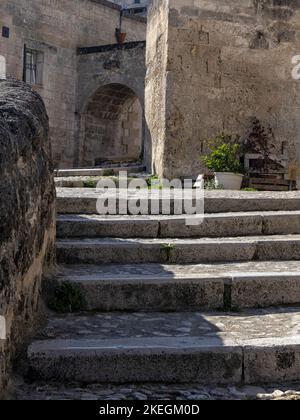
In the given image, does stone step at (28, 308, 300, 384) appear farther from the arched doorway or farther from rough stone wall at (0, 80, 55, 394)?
the arched doorway

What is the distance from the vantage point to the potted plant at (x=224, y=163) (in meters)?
7.65

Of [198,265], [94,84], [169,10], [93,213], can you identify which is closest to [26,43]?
[94,84]

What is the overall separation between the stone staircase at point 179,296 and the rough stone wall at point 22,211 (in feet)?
0.68

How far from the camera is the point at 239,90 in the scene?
847cm

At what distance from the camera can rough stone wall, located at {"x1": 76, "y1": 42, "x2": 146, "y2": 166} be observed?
1603 cm

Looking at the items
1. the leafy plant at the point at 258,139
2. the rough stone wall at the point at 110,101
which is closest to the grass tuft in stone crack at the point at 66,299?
the leafy plant at the point at 258,139

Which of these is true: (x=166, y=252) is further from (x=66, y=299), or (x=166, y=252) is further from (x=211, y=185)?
(x=211, y=185)

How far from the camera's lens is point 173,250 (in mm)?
4371

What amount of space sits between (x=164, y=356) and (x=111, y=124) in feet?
51.6

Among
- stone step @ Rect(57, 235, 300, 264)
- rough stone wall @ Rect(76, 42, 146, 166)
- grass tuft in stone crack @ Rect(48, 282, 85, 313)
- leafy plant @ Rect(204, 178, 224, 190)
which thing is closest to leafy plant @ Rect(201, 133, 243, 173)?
leafy plant @ Rect(204, 178, 224, 190)

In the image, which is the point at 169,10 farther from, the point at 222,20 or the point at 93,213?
the point at 93,213

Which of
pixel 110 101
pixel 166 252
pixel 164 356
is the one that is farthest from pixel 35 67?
pixel 164 356

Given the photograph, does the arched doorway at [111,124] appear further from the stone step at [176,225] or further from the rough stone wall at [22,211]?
the rough stone wall at [22,211]

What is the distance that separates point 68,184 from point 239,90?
10.2 feet
